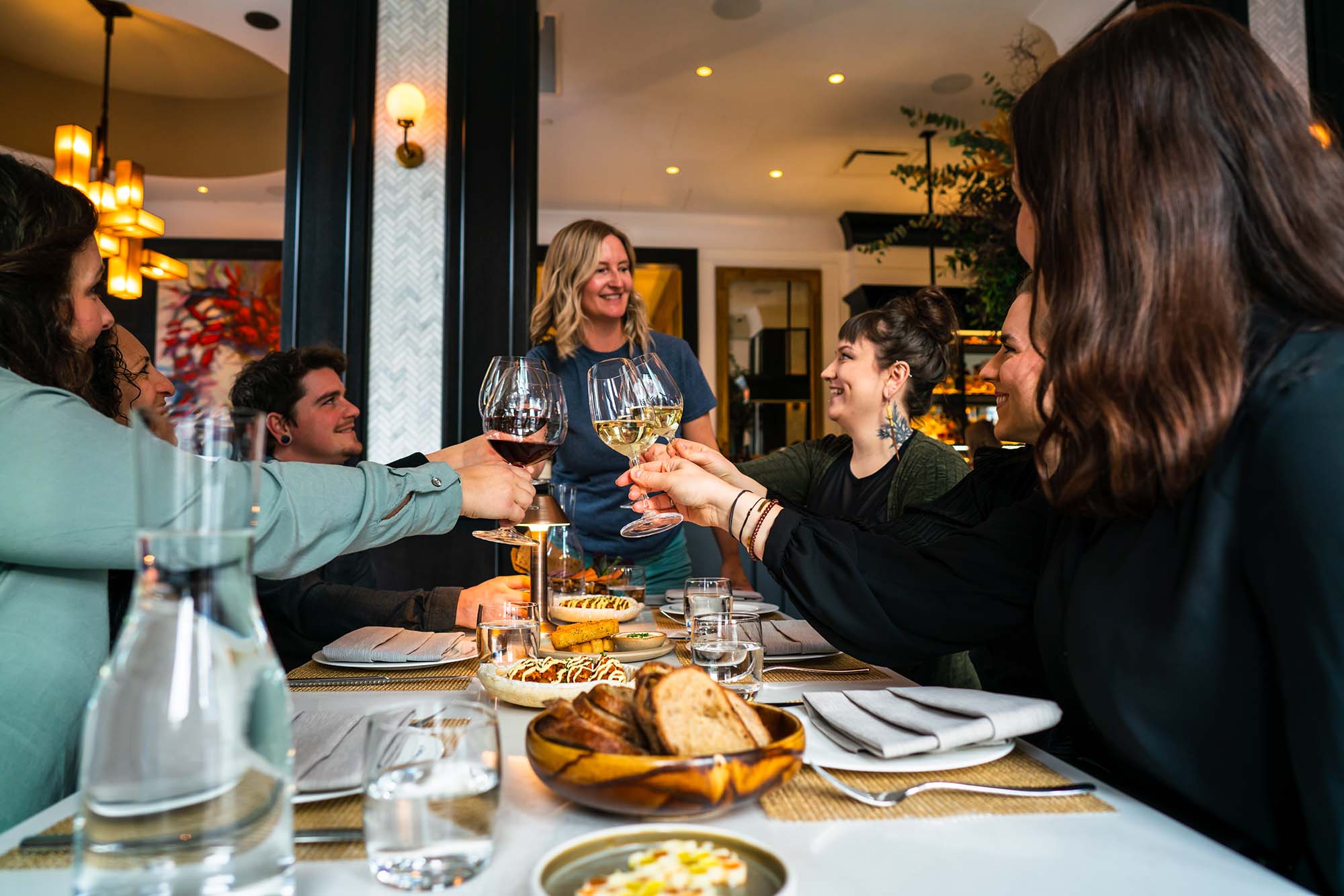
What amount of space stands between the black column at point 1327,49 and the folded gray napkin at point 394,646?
3.76m

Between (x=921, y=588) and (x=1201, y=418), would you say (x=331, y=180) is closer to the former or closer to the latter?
(x=921, y=588)

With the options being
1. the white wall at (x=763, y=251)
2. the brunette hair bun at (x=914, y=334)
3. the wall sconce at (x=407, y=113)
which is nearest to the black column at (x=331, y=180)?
the wall sconce at (x=407, y=113)

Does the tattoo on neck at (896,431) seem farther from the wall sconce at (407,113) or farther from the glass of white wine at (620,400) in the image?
the wall sconce at (407,113)

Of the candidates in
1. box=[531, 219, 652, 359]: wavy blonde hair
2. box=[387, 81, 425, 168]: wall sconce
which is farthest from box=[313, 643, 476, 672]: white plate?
box=[387, 81, 425, 168]: wall sconce

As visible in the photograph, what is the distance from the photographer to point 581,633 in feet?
4.30

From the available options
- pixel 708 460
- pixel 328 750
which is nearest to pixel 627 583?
pixel 708 460

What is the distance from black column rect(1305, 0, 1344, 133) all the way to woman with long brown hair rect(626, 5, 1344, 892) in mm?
3341

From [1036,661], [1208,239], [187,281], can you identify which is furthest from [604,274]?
[187,281]

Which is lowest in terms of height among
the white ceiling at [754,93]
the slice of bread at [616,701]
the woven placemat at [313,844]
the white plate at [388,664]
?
the white plate at [388,664]

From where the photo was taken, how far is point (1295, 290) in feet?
2.61

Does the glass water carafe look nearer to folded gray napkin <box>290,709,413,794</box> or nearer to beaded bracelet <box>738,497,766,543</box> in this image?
folded gray napkin <box>290,709,413,794</box>

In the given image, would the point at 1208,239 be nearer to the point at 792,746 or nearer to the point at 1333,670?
the point at 1333,670

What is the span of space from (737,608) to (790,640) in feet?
1.58

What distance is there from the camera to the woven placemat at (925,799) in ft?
2.28
